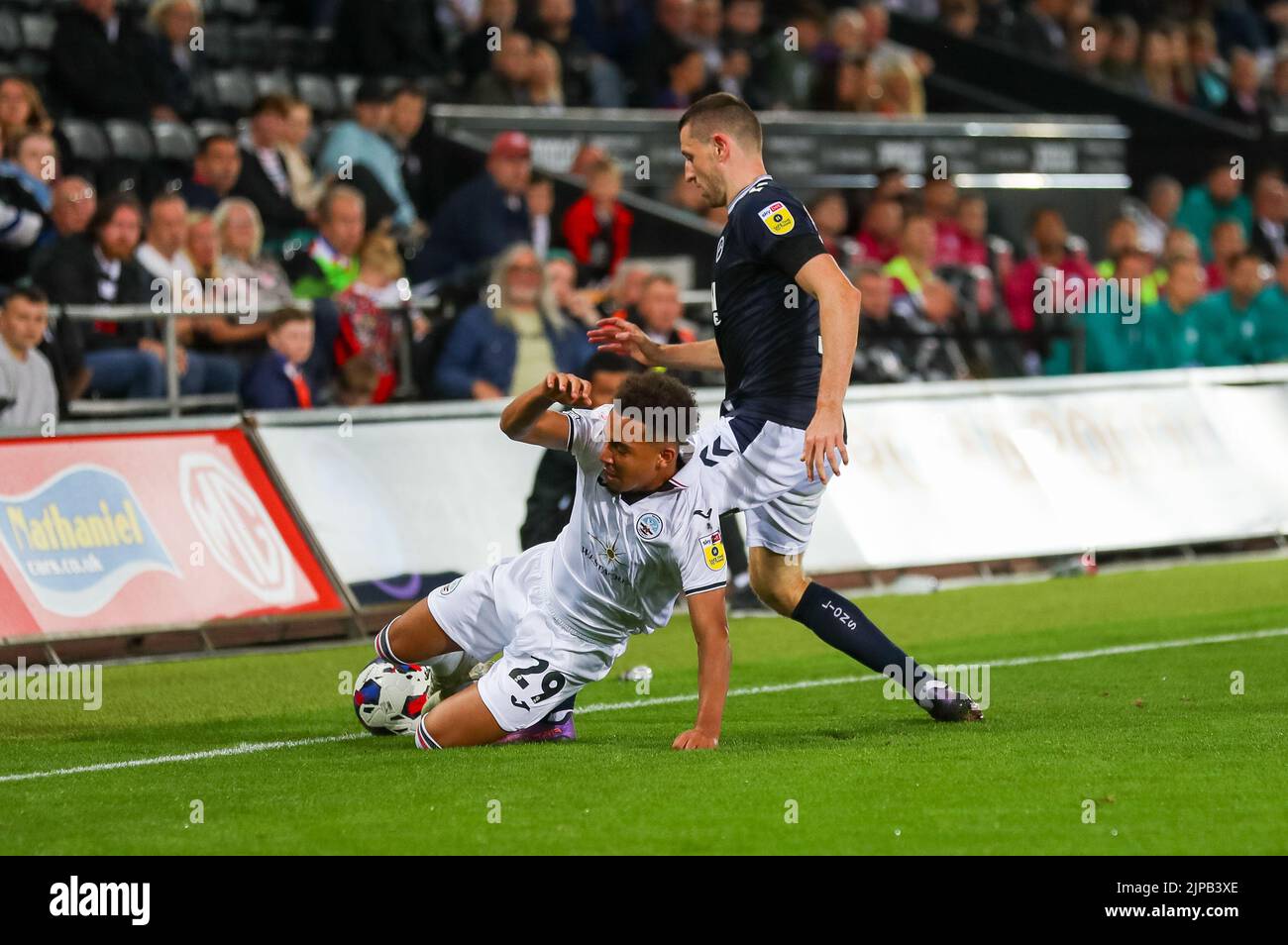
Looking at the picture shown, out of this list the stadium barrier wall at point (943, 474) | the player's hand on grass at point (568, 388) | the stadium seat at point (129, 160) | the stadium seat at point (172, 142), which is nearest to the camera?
the player's hand on grass at point (568, 388)

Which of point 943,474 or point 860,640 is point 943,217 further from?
point 860,640

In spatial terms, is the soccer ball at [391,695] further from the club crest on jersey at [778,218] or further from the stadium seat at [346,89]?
the stadium seat at [346,89]

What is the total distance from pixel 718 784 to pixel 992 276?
13385 mm

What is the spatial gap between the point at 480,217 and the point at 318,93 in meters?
3.37

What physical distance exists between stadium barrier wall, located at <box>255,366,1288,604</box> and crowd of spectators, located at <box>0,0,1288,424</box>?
1190 mm

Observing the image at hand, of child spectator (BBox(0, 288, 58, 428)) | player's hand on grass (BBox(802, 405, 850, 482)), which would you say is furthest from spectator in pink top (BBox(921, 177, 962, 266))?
player's hand on grass (BBox(802, 405, 850, 482))

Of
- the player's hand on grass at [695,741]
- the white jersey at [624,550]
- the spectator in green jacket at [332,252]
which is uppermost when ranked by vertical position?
the spectator in green jacket at [332,252]

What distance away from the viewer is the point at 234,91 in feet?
62.8

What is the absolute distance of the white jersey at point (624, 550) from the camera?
809 cm

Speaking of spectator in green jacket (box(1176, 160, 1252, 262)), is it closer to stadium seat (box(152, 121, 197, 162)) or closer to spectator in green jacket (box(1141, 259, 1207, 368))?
spectator in green jacket (box(1141, 259, 1207, 368))

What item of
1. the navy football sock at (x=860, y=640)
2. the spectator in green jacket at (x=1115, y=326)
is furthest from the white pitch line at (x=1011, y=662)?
the spectator in green jacket at (x=1115, y=326)

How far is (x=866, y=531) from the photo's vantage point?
14922mm

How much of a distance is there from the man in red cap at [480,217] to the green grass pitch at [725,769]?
5.71m
